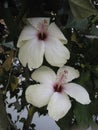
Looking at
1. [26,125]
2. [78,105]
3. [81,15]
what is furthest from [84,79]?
[26,125]

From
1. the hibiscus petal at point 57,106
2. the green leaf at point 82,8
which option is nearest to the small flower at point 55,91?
the hibiscus petal at point 57,106

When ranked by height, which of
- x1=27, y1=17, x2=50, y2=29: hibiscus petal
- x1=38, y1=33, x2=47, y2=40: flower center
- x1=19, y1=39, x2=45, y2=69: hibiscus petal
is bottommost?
x1=19, y1=39, x2=45, y2=69: hibiscus petal

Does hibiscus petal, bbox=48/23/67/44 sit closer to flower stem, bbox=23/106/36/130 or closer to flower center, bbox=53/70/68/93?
flower center, bbox=53/70/68/93

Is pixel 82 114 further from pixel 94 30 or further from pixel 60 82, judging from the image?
pixel 94 30

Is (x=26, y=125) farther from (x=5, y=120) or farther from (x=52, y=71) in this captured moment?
(x=52, y=71)

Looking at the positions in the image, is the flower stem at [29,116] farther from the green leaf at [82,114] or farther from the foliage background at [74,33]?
the green leaf at [82,114]

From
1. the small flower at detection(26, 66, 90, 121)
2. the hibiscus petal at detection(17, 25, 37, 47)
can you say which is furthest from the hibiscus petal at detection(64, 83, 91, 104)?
the hibiscus petal at detection(17, 25, 37, 47)

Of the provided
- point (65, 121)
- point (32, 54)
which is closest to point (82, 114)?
point (65, 121)
